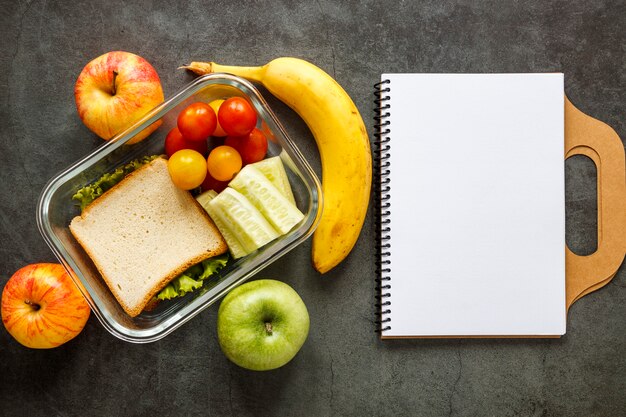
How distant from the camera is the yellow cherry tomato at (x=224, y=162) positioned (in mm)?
949

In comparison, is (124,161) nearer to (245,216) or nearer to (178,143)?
(178,143)

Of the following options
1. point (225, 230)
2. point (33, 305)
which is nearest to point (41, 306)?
point (33, 305)

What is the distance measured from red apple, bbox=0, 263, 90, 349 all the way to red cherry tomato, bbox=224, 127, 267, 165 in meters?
0.39

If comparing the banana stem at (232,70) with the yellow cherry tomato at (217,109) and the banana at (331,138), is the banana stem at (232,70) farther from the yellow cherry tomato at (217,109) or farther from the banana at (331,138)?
the yellow cherry tomato at (217,109)

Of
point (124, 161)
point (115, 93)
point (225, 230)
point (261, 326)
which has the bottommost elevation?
→ point (261, 326)

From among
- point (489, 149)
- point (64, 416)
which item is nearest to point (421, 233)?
point (489, 149)

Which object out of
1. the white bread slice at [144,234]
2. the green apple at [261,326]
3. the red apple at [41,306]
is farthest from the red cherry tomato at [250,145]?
the red apple at [41,306]

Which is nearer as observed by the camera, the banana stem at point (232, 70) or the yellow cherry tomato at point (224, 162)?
the yellow cherry tomato at point (224, 162)

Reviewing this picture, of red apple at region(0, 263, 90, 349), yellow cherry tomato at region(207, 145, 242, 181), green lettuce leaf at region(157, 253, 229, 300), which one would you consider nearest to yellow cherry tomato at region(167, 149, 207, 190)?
yellow cherry tomato at region(207, 145, 242, 181)

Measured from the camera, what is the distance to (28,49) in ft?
3.62

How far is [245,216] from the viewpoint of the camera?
94cm

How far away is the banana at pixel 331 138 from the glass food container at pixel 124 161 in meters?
0.08

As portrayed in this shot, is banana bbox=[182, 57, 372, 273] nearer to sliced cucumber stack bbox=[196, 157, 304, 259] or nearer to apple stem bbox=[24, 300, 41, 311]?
sliced cucumber stack bbox=[196, 157, 304, 259]

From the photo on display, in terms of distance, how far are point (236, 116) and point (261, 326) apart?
37cm
